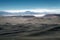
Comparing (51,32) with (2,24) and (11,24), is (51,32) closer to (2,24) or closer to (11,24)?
(11,24)

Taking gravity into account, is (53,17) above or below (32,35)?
above

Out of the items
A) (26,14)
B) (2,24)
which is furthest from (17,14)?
(2,24)

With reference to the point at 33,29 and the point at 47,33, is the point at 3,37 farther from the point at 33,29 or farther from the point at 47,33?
the point at 47,33

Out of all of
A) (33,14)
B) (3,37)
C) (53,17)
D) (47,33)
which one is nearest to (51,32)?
(47,33)

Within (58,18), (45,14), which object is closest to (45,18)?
(45,14)

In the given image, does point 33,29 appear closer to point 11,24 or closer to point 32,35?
point 32,35

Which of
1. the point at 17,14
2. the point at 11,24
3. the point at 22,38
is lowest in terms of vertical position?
the point at 22,38

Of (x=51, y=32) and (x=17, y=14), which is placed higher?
(x=17, y=14)
